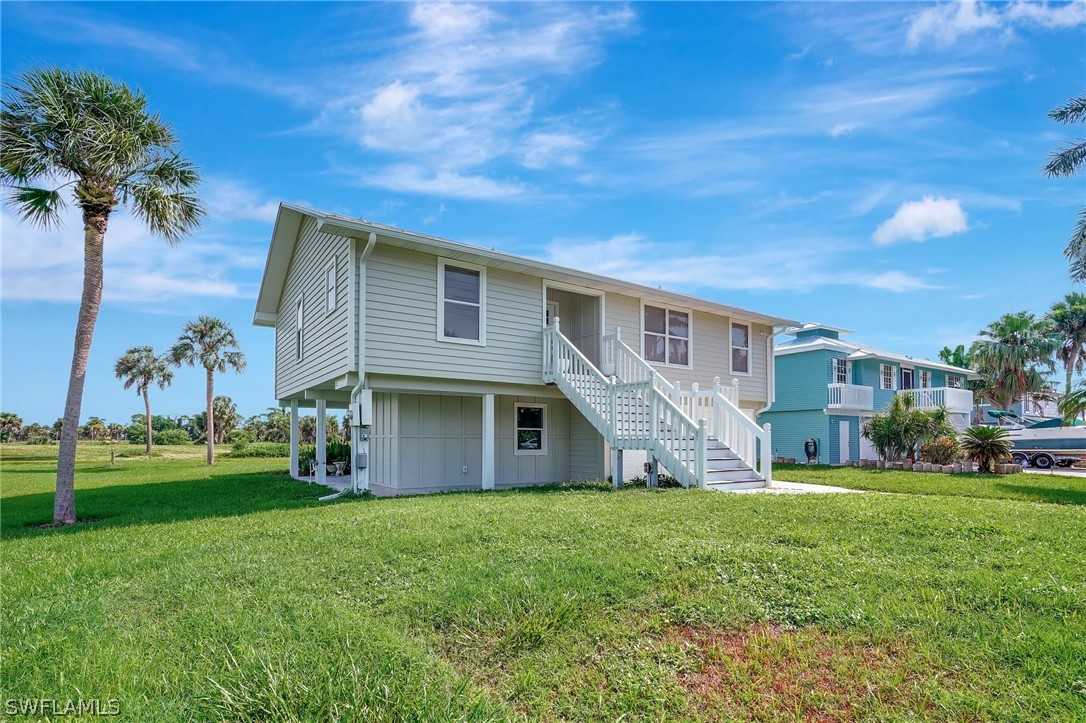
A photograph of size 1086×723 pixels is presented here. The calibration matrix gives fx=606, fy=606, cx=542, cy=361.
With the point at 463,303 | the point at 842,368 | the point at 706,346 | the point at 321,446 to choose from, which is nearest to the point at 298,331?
the point at 321,446

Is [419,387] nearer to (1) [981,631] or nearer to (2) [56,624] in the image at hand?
(2) [56,624]

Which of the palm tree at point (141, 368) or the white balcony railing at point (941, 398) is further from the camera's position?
the palm tree at point (141, 368)

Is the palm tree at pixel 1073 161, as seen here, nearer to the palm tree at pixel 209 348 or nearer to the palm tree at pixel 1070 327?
the palm tree at pixel 1070 327

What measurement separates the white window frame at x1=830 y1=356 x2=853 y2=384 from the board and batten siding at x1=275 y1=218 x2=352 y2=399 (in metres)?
20.6

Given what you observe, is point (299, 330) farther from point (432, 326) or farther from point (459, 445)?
point (432, 326)

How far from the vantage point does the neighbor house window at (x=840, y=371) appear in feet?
82.9

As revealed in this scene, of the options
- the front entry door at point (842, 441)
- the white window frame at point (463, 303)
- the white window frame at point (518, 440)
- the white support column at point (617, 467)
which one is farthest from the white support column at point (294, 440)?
the front entry door at point (842, 441)

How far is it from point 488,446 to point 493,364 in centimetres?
166

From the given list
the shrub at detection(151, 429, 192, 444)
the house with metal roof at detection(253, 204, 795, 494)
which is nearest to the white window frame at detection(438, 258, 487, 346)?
the house with metal roof at detection(253, 204, 795, 494)

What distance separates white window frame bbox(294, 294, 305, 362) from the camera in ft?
48.3

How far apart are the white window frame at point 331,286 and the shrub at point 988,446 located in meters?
16.8

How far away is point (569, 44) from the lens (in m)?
10.6

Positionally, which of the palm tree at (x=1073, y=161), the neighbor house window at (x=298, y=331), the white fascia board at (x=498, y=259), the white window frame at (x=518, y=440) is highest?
the palm tree at (x=1073, y=161)

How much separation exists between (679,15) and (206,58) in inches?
329
